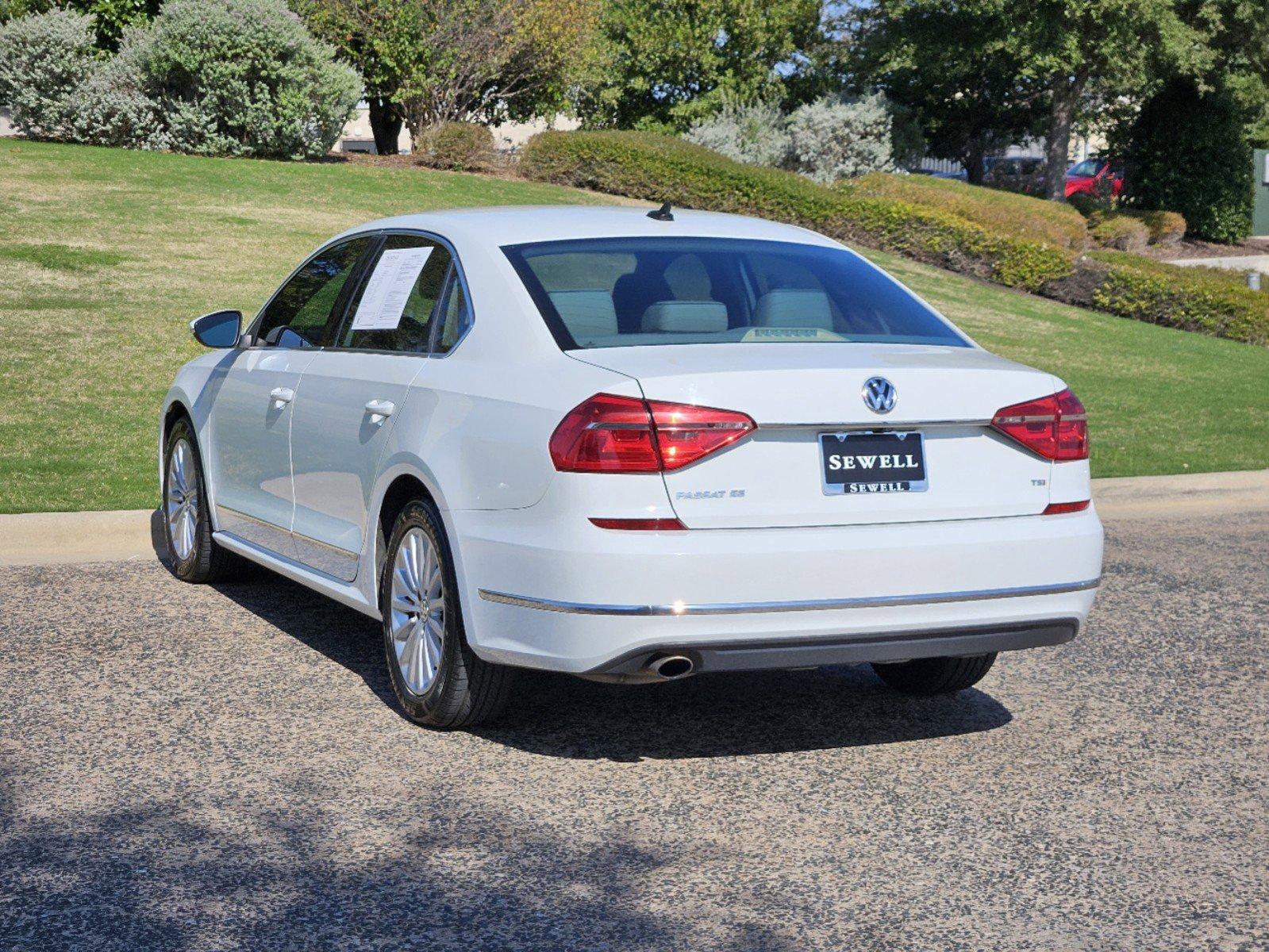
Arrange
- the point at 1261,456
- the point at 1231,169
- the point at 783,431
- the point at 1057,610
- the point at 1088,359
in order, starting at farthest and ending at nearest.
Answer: the point at 1231,169 → the point at 1088,359 → the point at 1261,456 → the point at 1057,610 → the point at 783,431

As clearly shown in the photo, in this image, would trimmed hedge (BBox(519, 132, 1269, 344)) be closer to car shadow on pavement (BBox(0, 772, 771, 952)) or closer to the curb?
the curb

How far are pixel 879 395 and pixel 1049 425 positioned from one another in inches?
25.7

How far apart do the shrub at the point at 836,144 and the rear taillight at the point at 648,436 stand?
27.7 m

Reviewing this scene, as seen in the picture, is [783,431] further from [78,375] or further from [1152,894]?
[78,375]

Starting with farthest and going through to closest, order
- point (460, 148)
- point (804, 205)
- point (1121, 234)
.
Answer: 1. point (1121, 234)
2. point (460, 148)
3. point (804, 205)

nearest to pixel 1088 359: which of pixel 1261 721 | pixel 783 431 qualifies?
pixel 1261 721

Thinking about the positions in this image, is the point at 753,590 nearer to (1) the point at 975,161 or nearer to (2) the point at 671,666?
(2) the point at 671,666

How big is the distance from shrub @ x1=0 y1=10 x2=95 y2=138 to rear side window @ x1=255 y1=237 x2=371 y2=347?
18776 mm

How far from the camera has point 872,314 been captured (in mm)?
5480

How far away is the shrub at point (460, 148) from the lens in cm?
2653

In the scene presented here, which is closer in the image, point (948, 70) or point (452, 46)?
point (452, 46)

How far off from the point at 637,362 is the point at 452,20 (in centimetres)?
2483

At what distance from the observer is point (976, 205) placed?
27.9m

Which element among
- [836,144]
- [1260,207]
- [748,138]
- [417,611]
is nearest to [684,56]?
[748,138]
